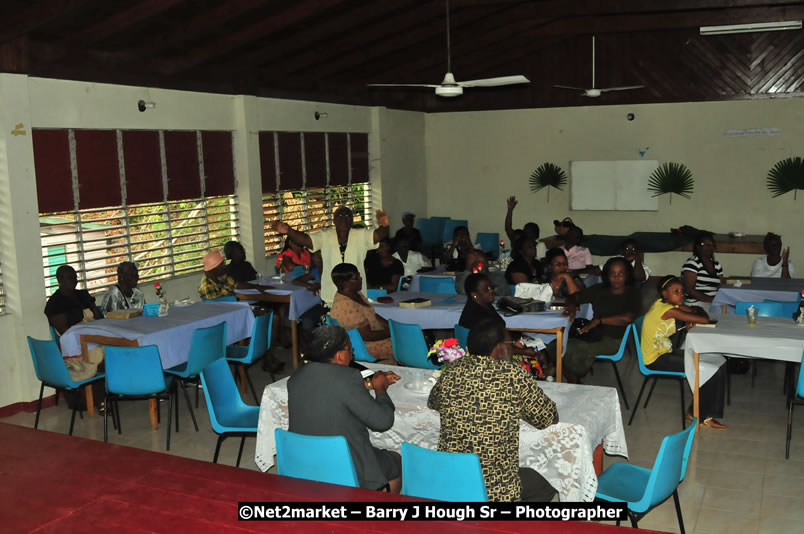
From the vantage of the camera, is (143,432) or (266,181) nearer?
(143,432)

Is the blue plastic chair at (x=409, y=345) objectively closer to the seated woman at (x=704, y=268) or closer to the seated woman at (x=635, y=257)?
the seated woman at (x=635, y=257)

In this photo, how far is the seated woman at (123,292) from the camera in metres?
7.49

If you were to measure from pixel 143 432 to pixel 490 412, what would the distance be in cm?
407

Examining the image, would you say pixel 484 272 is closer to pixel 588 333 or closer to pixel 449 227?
pixel 588 333

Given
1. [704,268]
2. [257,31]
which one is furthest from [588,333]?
[257,31]

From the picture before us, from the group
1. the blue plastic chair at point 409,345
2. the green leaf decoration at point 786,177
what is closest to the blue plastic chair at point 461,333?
the blue plastic chair at point 409,345

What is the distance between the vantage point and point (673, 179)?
1371 cm

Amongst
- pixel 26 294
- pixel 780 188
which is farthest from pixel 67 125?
pixel 780 188

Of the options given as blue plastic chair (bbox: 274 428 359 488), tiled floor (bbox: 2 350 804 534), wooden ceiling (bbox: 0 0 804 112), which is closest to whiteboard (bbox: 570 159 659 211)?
wooden ceiling (bbox: 0 0 804 112)

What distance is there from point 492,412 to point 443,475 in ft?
1.21

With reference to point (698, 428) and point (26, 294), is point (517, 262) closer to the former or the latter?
point (698, 428)

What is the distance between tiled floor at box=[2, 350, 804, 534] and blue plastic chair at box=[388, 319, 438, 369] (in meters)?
1.45

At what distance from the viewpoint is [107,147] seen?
8.59 m

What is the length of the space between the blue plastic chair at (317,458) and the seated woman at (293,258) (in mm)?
5677
